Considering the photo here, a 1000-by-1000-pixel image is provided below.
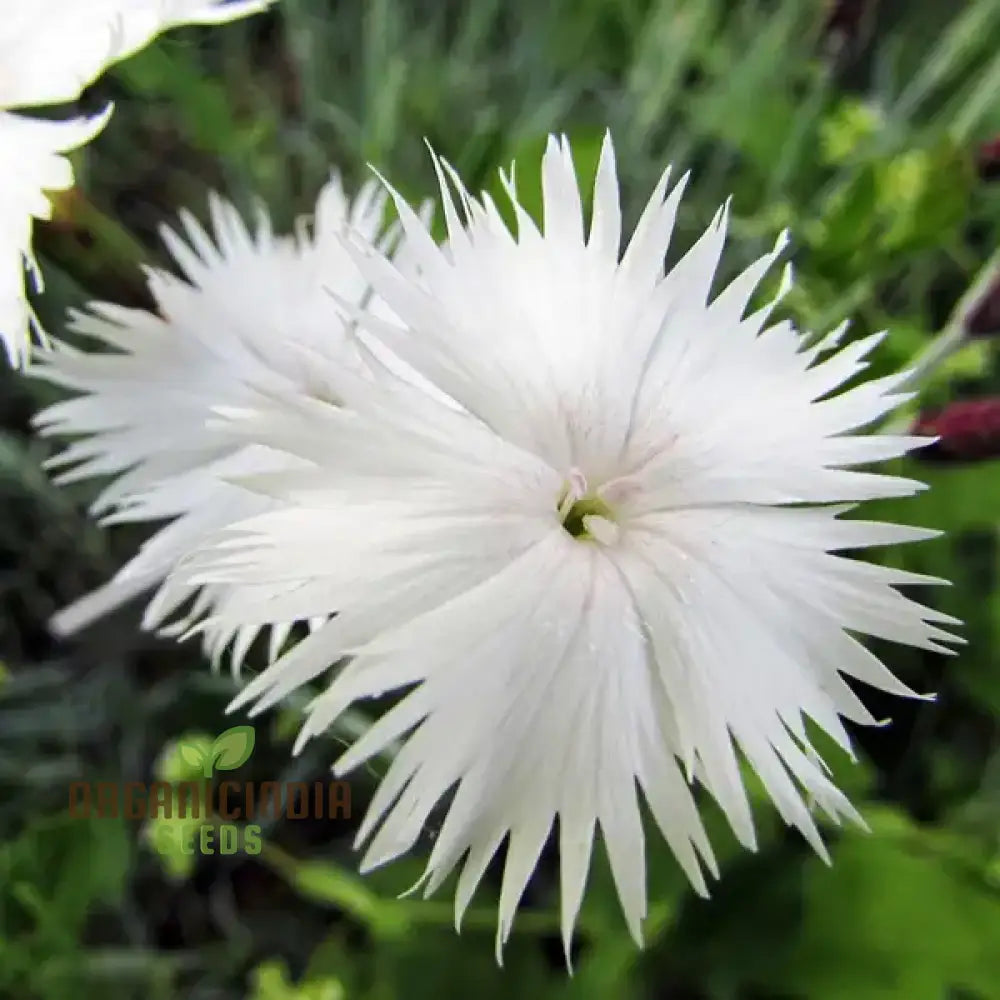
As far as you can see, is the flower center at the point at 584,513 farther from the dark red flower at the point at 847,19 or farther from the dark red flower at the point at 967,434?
the dark red flower at the point at 847,19

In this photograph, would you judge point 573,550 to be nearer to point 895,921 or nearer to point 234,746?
point 234,746

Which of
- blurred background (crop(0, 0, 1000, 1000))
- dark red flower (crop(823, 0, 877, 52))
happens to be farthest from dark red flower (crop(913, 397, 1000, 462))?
dark red flower (crop(823, 0, 877, 52))

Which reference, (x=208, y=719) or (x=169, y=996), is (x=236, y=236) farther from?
(x=169, y=996)

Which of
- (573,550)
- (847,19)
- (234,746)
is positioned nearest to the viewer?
(573,550)

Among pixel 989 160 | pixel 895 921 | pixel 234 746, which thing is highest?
pixel 989 160

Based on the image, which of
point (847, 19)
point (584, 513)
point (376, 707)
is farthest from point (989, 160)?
point (376, 707)

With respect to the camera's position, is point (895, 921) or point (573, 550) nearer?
point (573, 550)
